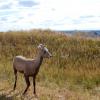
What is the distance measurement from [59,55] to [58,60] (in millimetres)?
1211

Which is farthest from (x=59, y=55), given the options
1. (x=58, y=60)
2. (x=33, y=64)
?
(x=33, y=64)

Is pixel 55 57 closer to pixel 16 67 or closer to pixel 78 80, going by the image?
pixel 78 80

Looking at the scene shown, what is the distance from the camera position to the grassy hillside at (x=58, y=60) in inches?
460

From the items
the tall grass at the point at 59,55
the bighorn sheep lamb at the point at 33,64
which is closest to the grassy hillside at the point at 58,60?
the tall grass at the point at 59,55

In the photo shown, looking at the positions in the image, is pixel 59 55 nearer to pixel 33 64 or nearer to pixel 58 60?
pixel 58 60

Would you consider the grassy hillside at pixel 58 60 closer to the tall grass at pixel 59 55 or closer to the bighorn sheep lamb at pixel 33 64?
the tall grass at pixel 59 55

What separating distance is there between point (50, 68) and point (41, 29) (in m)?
9.92

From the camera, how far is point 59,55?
1650 centimetres

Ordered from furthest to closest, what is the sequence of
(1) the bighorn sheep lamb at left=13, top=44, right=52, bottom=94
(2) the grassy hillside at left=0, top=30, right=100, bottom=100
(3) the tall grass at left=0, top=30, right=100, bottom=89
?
(3) the tall grass at left=0, top=30, right=100, bottom=89 → (2) the grassy hillside at left=0, top=30, right=100, bottom=100 → (1) the bighorn sheep lamb at left=13, top=44, right=52, bottom=94

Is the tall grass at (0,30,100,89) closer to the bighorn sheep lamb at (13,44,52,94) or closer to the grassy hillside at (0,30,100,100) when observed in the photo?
the grassy hillside at (0,30,100,100)

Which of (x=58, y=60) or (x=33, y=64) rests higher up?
(x=33, y=64)

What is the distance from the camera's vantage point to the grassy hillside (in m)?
11.7

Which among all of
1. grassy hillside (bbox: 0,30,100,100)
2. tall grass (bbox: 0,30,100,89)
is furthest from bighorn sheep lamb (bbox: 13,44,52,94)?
tall grass (bbox: 0,30,100,89)

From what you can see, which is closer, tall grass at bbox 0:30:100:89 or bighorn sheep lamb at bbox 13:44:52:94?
bighorn sheep lamb at bbox 13:44:52:94
